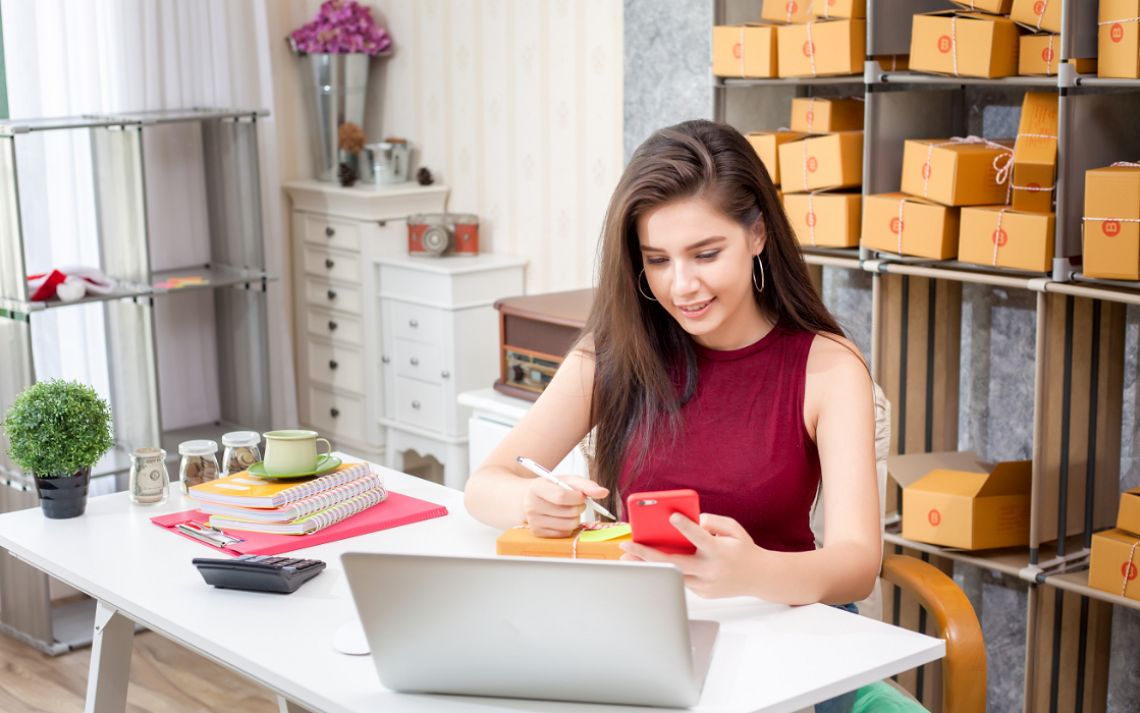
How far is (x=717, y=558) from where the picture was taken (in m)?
1.62

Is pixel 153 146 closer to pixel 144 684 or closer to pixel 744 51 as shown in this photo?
pixel 144 684

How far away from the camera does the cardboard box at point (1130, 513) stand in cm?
252

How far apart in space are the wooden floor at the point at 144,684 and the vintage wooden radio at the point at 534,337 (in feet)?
3.31

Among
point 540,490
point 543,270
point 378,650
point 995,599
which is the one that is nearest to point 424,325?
point 543,270

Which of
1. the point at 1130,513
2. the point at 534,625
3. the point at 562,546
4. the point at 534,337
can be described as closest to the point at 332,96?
the point at 534,337

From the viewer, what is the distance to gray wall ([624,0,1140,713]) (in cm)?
284

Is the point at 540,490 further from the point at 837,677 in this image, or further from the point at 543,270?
the point at 543,270

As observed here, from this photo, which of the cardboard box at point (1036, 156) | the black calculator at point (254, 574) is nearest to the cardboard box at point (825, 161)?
the cardboard box at point (1036, 156)

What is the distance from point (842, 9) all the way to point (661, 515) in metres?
1.60

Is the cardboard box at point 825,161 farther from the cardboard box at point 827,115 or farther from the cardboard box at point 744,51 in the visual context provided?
the cardboard box at point 744,51

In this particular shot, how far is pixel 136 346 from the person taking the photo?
3893mm

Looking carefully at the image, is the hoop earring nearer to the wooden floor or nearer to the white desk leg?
the white desk leg

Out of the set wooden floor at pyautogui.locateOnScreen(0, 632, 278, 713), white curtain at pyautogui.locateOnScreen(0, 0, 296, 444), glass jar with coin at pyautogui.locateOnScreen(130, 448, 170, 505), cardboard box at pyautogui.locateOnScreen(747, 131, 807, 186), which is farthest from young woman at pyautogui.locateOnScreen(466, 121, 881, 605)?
white curtain at pyautogui.locateOnScreen(0, 0, 296, 444)

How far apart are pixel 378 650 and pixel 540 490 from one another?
41 cm
